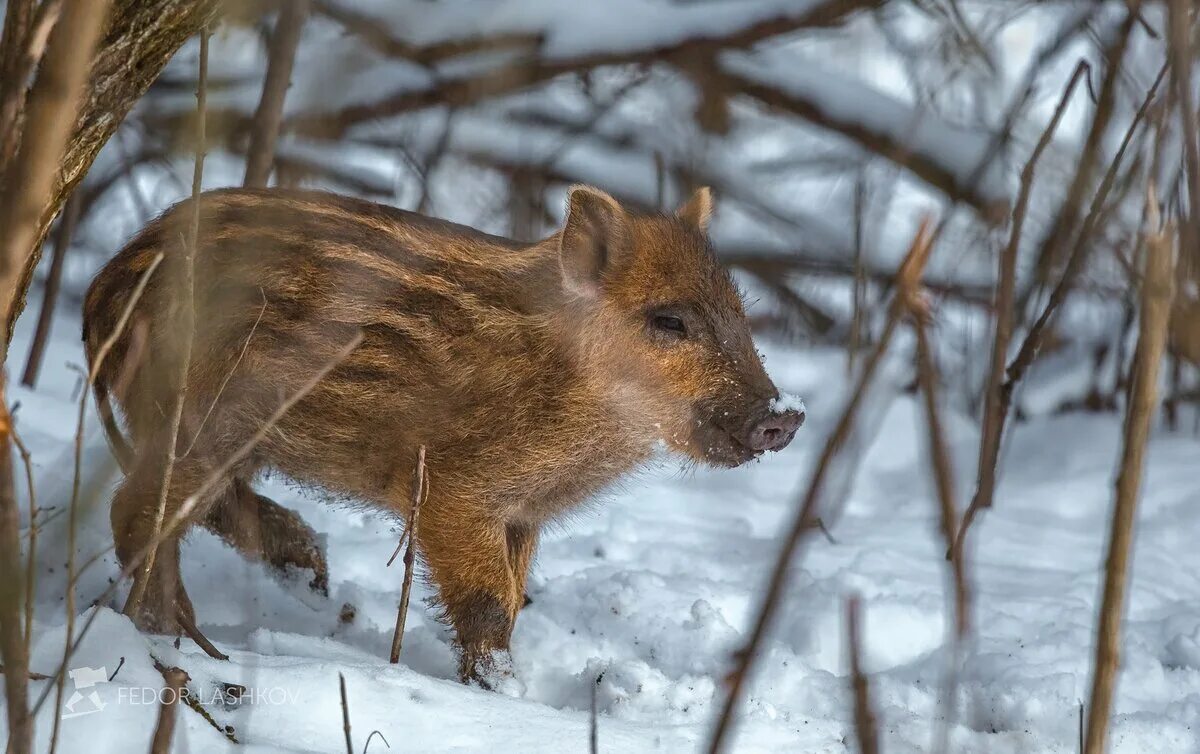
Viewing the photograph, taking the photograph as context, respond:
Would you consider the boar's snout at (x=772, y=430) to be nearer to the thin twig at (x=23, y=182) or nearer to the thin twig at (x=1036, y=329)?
the thin twig at (x=1036, y=329)

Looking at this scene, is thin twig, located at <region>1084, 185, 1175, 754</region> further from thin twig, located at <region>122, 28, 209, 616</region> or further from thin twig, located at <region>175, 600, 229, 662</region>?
thin twig, located at <region>175, 600, 229, 662</region>

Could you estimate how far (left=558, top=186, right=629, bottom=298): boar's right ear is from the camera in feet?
10.7

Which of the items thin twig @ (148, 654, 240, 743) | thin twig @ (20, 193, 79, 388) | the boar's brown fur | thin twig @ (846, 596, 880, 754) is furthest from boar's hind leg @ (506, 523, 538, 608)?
thin twig @ (846, 596, 880, 754)

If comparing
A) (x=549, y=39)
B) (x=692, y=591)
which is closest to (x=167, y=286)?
(x=692, y=591)

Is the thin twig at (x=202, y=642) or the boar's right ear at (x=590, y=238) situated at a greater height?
the boar's right ear at (x=590, y=238)

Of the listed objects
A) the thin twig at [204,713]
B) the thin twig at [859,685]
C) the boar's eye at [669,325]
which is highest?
the boar's eye at [669,325]

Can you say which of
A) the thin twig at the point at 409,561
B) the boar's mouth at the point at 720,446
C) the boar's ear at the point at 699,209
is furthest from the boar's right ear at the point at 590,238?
the thin twig at the point at 409,561

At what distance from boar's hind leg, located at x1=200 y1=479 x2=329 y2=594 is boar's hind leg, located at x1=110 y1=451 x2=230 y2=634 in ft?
1.20

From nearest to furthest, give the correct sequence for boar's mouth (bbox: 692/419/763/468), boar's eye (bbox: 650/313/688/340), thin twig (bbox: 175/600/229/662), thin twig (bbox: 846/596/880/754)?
thin twig (bbox: 846/596/880/754)
thin twig (bbox: 175/600/229/662)
boar's mouth (bbox: 692/419/763/468)
boar's eye (bbox: 650/313/688/340)

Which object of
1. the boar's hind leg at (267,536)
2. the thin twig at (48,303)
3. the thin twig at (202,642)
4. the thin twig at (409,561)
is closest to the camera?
the thin twig at (202,642)

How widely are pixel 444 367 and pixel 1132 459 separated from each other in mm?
1980

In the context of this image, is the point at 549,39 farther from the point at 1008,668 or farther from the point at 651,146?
the point at 1008,668

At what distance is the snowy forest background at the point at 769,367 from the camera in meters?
1.79

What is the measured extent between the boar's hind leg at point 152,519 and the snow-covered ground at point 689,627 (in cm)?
15
